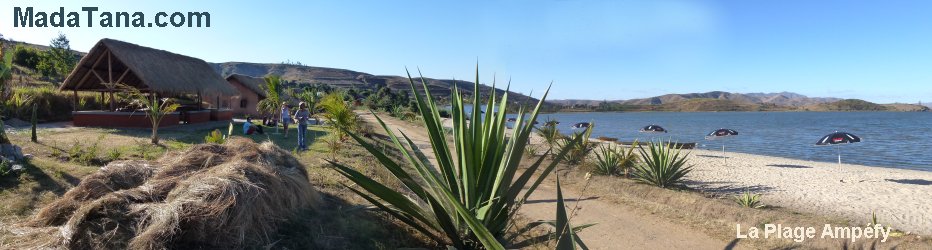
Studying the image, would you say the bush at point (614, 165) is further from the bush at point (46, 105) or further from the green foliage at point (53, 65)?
the green foliage at point (53, 65)

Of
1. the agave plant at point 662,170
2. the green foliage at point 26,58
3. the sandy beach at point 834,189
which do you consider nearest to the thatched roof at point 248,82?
the green foliage at point 26,58

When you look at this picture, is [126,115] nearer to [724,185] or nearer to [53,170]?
[53,170]

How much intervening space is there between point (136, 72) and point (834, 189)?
18.6m

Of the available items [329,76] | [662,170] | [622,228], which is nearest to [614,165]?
[662,170]

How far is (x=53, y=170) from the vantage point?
588cm

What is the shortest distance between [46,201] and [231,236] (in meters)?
2.63

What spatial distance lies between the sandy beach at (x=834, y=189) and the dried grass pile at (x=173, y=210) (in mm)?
7800

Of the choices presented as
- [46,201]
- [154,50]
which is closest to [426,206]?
[46,201]

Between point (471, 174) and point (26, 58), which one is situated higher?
point (26, 58)

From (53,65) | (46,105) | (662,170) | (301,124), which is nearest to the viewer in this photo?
(662,170)

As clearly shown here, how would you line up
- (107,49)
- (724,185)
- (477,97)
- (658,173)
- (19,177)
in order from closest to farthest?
1. (477,97)
2. (19,177)
3. (658,173)
4. (724,185)
5. (107,49)

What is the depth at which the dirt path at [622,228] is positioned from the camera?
5.63 metres

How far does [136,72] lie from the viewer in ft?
47.3

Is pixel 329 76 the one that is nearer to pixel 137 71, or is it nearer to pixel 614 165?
pixel 137 71
